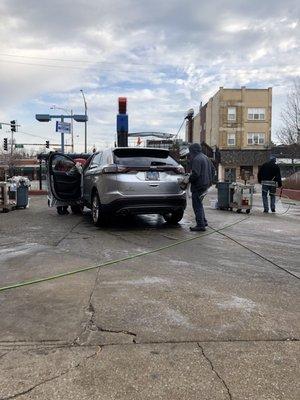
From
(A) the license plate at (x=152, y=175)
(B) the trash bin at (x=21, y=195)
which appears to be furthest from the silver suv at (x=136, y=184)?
(B) the trash bin at (x=21, y=195)

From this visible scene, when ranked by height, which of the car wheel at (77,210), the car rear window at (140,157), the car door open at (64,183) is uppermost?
the car rear window at (140,157)

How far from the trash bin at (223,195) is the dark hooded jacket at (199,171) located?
405cm

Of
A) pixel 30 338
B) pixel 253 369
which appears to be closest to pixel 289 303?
pixel 253 369

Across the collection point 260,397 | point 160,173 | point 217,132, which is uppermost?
point 217,132

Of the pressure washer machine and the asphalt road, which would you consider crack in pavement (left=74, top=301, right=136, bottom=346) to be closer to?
the asphalt road

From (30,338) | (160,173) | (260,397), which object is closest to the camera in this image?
(260,397)

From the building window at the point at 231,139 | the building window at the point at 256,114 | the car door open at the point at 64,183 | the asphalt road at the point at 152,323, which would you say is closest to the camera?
the asphalt road at the point at 152,323

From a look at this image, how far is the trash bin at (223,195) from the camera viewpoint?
13720 millimetres

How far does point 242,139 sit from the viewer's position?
58.3 m

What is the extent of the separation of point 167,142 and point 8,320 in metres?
37.0

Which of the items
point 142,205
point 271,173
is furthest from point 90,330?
point 271,173

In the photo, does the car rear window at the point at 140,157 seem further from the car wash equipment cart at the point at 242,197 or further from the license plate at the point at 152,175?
the car wash equipment cart at the point at 242,197

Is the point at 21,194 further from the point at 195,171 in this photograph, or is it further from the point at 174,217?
the point at 195,171

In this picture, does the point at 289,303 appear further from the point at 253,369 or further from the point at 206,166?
the point at 206,166
